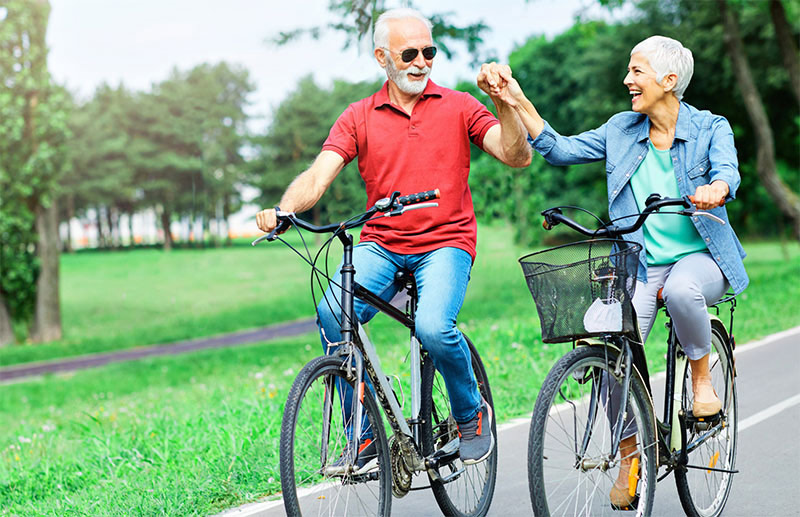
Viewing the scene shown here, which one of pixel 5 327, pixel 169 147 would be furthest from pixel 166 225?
pixel 5 327

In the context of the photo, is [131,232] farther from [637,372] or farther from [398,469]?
[637,372]

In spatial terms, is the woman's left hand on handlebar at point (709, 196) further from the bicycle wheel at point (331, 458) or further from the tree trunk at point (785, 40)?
the tree trunk at point (785, 40)

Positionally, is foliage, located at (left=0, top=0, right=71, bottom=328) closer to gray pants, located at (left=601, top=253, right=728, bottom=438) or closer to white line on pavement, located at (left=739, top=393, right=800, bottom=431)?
white line on pavement, located at (left=739, top=393, right=800, bottom=431)

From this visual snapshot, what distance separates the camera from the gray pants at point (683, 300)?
3.58 metres

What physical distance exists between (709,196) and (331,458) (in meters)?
1.70

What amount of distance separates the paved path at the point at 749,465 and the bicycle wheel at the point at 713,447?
126 mm

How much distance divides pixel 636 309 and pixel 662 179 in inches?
21.9

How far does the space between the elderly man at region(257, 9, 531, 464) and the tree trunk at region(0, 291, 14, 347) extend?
23430mm

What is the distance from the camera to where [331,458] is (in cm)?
333

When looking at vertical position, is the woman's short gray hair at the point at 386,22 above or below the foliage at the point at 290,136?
below

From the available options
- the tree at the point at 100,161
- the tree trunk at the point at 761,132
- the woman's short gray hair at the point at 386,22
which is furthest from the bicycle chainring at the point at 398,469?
the tree at the point at 100,161

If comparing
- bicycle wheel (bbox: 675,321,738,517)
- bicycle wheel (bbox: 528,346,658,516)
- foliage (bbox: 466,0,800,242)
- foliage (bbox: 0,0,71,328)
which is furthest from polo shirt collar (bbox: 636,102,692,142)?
foliage (bbox: 0,0,71,328)

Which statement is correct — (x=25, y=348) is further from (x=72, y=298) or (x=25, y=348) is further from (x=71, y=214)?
(x=71, y=214)

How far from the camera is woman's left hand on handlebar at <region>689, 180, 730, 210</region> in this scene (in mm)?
3363
